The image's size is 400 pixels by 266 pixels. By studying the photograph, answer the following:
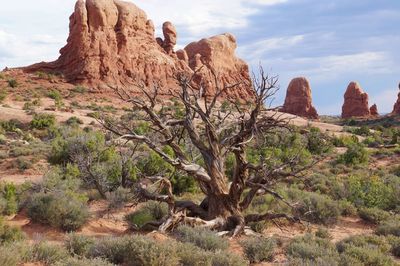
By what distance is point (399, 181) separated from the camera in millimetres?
14812

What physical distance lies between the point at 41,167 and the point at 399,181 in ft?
43.3

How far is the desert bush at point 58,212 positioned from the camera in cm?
824

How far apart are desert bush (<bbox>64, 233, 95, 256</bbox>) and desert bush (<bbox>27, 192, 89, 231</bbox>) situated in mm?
1627

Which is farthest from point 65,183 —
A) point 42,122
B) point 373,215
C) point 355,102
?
point 355,102

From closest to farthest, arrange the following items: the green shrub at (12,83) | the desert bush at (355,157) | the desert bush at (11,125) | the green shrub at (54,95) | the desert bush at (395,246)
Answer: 1. the desert bush at (395,246)
2. the desert bush at (355,157)
3. the desert bush at (11,125)
4. the green shrub at (54,95)
5. the green shrub at (12,83)

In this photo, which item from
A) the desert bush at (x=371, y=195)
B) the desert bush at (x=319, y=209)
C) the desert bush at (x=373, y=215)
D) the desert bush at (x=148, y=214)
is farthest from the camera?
the desert bush at (x=371, y=195)

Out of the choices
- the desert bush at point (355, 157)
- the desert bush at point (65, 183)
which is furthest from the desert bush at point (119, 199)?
the desert bush at point (355, 157)

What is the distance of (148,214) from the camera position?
9.42m

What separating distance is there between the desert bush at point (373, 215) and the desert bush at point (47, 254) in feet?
26.5

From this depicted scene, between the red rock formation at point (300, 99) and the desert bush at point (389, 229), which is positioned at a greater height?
the red rock formation at point (300, 99)

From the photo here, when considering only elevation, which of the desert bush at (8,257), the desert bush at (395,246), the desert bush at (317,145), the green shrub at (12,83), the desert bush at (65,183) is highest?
the green shrub at (12,83)

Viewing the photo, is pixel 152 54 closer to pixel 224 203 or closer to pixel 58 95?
pixel 58 95

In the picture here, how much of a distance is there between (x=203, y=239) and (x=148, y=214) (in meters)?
2.71

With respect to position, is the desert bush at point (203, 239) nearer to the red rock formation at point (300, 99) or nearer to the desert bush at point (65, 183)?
the desert bush at point (65, 183)
